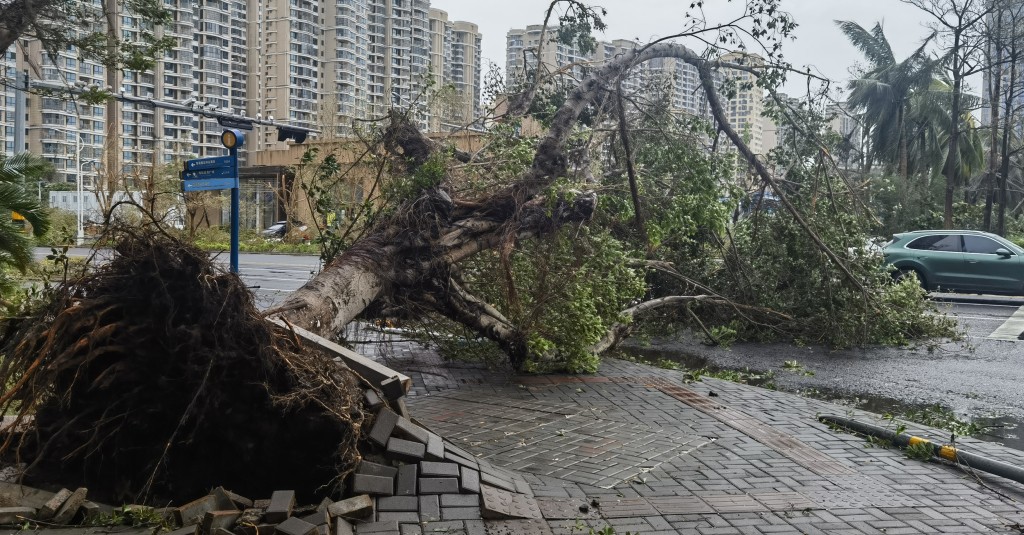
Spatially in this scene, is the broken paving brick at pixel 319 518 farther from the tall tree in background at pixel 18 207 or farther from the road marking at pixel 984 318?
the road marking at pixel 984 318

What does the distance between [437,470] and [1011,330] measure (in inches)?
473

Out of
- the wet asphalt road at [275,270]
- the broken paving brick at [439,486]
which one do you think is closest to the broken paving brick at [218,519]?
the broken paving brick at [439,486]

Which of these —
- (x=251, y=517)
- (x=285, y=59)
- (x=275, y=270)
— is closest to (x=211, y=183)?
(x=251, y=517)

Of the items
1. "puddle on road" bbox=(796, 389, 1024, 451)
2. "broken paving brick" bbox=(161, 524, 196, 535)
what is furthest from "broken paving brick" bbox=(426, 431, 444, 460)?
"puddle on road" bbox=(796, 389, 1024, 451)

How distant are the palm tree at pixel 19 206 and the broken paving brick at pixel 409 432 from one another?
4.99m

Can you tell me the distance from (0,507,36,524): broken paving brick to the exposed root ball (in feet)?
1.32

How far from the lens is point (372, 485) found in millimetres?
4594

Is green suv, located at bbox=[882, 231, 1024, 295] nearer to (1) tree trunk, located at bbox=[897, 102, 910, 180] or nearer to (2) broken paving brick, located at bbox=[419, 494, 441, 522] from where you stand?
(2) broken paving brick, located at bbox=[419, 494, 441, 522]

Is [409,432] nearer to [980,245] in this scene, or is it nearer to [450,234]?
[450,234]

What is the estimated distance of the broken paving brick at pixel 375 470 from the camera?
466 centimetres

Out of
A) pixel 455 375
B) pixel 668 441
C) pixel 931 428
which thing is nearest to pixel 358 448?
pixel 668 441

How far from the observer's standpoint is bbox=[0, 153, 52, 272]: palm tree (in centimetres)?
784

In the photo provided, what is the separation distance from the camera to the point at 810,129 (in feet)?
33.2

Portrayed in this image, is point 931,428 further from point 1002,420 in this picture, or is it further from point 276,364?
point 276,364
